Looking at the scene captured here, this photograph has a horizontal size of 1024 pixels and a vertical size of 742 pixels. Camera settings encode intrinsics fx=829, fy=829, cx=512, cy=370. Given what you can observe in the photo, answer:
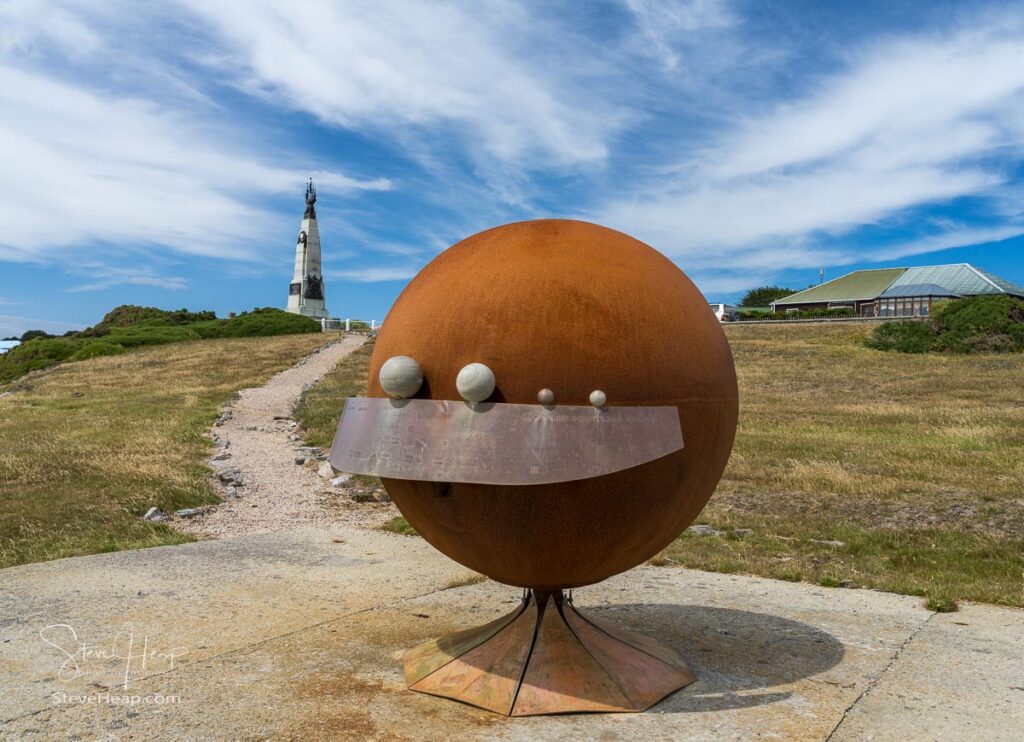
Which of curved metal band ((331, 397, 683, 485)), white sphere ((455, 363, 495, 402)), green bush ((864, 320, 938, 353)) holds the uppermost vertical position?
green bush ((864, 320, 938, 353))

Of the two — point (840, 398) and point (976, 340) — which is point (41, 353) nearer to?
point (840, 398)

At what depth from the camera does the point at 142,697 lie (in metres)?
5.01

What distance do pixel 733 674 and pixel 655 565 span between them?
3148mm

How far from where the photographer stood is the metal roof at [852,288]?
219ft

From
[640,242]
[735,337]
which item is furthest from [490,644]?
[735,337]

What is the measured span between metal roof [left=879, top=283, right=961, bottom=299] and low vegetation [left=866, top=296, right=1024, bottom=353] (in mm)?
22745

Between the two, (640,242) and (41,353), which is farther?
(41,353)

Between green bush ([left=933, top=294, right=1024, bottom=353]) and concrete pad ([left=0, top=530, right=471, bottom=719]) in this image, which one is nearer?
concrete pad ([left=0, top=530, right=471, bottom=719])

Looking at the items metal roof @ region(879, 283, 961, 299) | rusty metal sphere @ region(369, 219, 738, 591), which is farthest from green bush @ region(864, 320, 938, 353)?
rusty metal sphere @ region(369, 219, 738, 591)

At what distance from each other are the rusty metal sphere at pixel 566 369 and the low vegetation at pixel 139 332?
42.0 meters

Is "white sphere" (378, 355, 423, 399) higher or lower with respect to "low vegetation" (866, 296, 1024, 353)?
lower

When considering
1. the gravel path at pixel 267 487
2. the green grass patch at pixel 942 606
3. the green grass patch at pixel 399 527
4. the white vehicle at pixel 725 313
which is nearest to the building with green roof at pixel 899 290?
the white vehicle at pixel 725 313

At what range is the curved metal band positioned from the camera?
14.6 feet

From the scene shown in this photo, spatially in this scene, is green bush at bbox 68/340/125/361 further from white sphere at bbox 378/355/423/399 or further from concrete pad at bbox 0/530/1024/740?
white sphere at bbox 378/355/423/399
